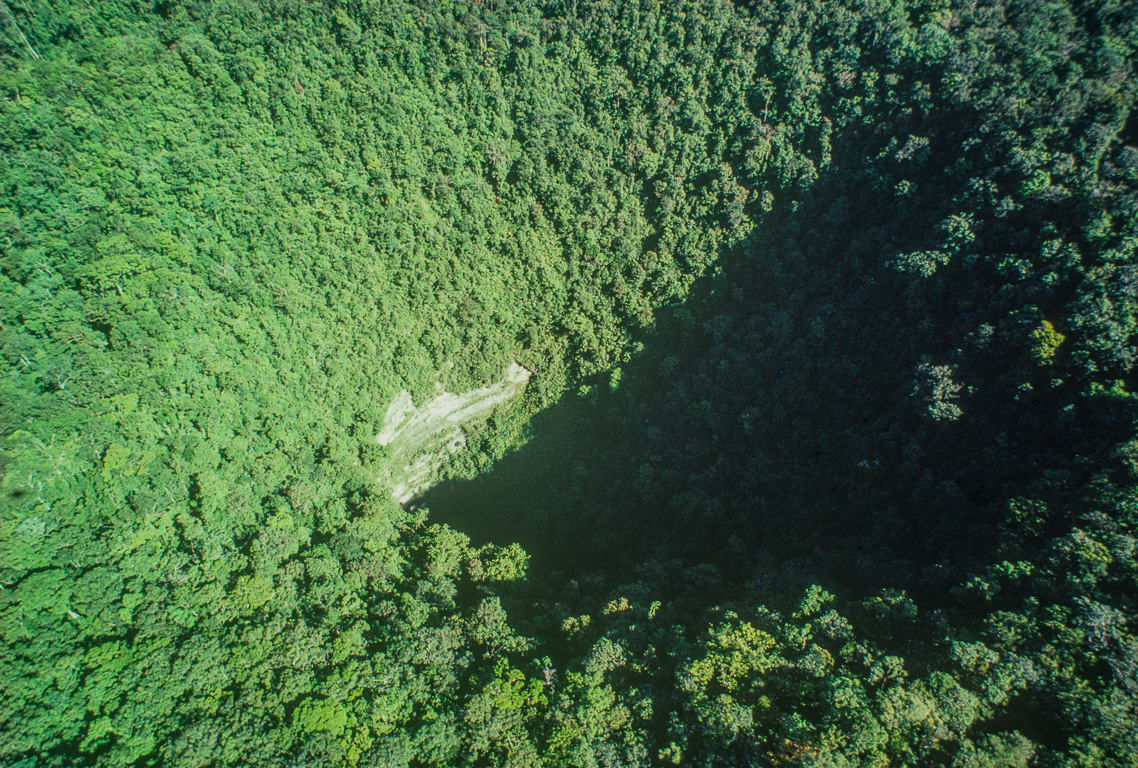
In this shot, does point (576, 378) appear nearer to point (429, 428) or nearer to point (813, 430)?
point (429, 428)

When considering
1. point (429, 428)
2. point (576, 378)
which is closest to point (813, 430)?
point (576, 378)

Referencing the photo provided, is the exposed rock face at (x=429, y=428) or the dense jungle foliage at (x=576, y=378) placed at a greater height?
the dense jungle foliage at (x=576, y=378)

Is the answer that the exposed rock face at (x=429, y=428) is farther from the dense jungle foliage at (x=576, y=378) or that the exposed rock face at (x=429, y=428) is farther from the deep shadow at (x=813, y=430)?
the deep shadow at (x=813, y=430)

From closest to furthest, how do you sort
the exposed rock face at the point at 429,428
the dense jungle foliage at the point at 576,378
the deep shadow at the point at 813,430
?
the dense jungle foliage at the point at 576,378, the deep shadow at the point at 813,430, the exposed rock face at the point at 429,428

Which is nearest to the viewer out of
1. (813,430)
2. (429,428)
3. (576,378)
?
(813,430)

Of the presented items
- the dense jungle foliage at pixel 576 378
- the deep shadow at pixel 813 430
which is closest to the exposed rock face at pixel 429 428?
the dense jungle foliage at pixel 576 378

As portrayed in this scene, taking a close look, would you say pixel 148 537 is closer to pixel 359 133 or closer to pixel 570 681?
pixel 570 681
